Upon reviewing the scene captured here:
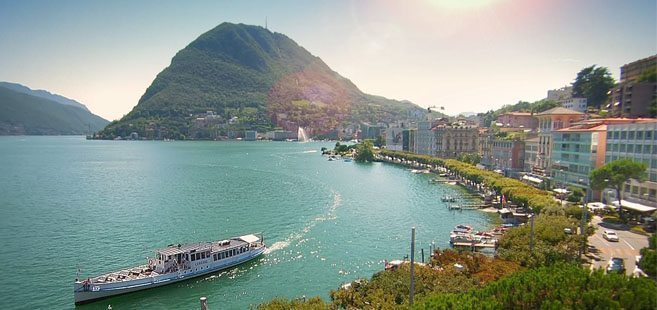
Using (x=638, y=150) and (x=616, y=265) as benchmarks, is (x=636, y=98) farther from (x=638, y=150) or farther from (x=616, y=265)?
(x=616, y=265)

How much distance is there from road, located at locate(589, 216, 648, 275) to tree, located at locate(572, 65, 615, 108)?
80.5 meters

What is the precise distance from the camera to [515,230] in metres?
35.3

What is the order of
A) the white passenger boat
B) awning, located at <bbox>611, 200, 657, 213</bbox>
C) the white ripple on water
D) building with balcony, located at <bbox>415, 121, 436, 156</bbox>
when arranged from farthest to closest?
1. building with balcony, located at <bbox>415, 121, 436, 156</bbox>
2. the white ripple on water
3. awning, located at <bbox>611, 200, 657, 213</bbox>
4. the white passenger boat

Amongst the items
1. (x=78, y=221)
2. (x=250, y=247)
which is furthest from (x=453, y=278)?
(x=78, y=221)

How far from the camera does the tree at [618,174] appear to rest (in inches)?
1730

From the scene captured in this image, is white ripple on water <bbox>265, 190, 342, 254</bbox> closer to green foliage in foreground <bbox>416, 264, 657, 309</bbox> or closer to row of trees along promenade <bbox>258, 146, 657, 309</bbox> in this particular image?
row of trees along promenade <bbox>258, 146, 657, 309</bbox>

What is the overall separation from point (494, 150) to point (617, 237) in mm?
62029

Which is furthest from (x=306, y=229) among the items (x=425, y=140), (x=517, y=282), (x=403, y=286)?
(x=425, y=140)

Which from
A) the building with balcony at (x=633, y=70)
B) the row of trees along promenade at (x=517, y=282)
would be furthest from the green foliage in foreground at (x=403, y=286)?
the building with balcony at (x=633, y=70)

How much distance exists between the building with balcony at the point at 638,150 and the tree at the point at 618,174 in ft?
4.63

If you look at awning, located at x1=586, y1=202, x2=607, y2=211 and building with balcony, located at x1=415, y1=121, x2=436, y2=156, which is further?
building with balcony, located at x1=415, y1=121, x2=436, y2=156

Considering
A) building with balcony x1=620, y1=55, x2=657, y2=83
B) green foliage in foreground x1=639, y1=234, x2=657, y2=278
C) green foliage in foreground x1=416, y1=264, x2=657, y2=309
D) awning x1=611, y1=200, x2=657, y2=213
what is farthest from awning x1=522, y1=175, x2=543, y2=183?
green foliage in foreground x1=416, y1=264, x2=657, y2=309

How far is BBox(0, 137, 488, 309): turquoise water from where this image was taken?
32.9 metres

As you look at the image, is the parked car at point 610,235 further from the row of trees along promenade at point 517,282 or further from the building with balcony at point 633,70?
the building with balcony at point 633,70
